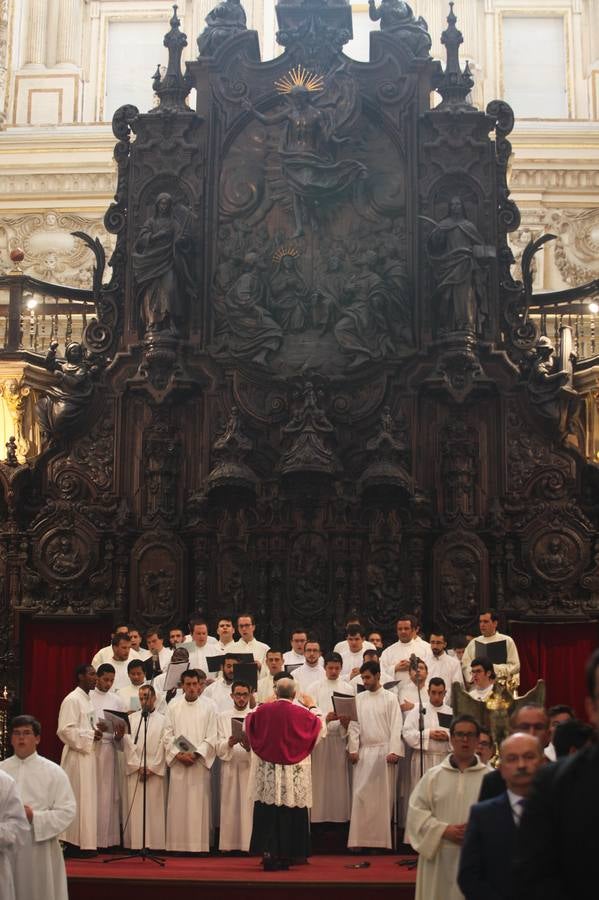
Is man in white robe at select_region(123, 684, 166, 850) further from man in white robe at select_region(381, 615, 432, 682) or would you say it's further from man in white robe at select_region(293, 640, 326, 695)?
man in white robe at select_region(381, 615, 432, 682)

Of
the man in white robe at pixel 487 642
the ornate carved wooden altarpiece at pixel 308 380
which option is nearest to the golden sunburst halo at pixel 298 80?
the ornate carved wooden altarpiece at pixel 308 380

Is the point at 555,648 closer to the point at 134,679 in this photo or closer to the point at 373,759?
the point at 373,759

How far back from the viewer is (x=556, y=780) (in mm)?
4809

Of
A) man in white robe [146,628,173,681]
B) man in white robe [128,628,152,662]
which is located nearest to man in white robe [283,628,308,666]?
man in white robe [146,628,173,681]

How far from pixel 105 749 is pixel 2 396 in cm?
605

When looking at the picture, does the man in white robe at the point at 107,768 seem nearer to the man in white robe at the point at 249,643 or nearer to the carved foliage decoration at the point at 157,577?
the man in white robe at the point at 249,643

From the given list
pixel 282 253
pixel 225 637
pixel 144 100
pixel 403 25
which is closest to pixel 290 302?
pixel 282 253

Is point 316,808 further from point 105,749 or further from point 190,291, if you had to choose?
point 190,291

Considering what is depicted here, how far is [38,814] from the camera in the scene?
962cm

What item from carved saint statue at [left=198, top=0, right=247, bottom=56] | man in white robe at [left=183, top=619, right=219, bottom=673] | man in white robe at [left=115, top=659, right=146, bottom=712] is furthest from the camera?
carved saint statue at [left=198, top=0, right=247, bottom=56]

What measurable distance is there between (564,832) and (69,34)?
77.6ft

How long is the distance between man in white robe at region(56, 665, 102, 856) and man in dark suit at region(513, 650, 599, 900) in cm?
945

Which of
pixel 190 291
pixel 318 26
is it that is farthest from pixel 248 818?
pixel 318 26

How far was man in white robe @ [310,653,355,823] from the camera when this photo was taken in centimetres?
1458
